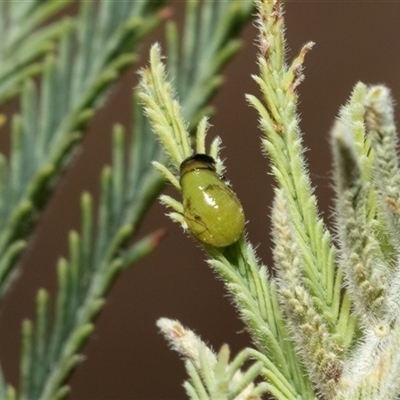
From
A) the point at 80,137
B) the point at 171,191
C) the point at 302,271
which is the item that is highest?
the point at 171,191

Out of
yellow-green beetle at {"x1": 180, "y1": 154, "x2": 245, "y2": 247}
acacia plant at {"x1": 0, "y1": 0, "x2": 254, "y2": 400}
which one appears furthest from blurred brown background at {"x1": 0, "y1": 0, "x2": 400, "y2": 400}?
yellow-green beetle at {"x1": 180, "y1": 154, "x2": 245, "y2": 247}

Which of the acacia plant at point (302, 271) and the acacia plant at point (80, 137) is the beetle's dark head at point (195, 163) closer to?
the acacia plant at point (302, 271)

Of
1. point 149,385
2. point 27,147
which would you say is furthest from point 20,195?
point 149,385

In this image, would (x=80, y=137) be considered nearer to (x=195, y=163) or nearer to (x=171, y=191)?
(x=195, y=163)

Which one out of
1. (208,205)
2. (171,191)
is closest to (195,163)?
(208,205)

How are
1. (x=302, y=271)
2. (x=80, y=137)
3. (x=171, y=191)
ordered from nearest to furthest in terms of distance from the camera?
(x=302, y=271) < (x=80, y=137) < (x=171, y=191)

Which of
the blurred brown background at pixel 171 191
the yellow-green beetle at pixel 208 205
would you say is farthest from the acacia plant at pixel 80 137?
the blurred brown background at pixel 171 191
